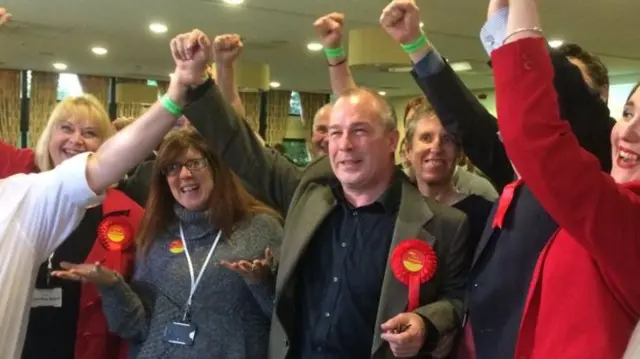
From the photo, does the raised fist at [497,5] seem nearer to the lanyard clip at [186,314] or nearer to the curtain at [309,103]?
the lanyard clip at [186,314]

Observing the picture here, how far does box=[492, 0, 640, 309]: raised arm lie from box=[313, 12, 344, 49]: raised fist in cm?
128

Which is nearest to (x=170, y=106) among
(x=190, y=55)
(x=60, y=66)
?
(x=190, y=55)

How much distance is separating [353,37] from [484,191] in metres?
2.44

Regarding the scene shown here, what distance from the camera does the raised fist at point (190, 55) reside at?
6.01 ft

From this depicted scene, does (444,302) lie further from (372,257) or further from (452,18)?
(452,18)

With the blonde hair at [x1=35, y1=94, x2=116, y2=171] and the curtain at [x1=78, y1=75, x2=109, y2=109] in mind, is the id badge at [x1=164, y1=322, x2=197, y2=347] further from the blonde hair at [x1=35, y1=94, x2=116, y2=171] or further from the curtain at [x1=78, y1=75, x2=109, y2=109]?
the curtain at [x1=78, y1=75, x2=109, y2=109]

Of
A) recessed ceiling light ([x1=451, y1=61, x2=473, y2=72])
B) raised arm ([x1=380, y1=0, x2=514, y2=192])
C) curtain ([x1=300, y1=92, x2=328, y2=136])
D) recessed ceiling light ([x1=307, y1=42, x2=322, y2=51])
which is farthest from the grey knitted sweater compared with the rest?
curtain ([x1=300, y1=92, x2=328, y2=136])

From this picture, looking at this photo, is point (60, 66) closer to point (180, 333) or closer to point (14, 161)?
point (14, 161)

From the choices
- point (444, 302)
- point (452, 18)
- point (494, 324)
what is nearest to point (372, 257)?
point (444, 302)

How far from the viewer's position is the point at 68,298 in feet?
7.39

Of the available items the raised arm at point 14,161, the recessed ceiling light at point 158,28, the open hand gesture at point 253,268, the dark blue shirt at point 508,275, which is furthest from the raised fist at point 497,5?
the recessed ceiling light at point 158,28

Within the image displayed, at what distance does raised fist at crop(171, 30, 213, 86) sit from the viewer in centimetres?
183

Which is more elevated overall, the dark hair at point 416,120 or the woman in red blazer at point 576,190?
the dark hair at point 416,120

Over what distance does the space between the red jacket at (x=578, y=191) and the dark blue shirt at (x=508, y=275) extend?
1.23 ft
